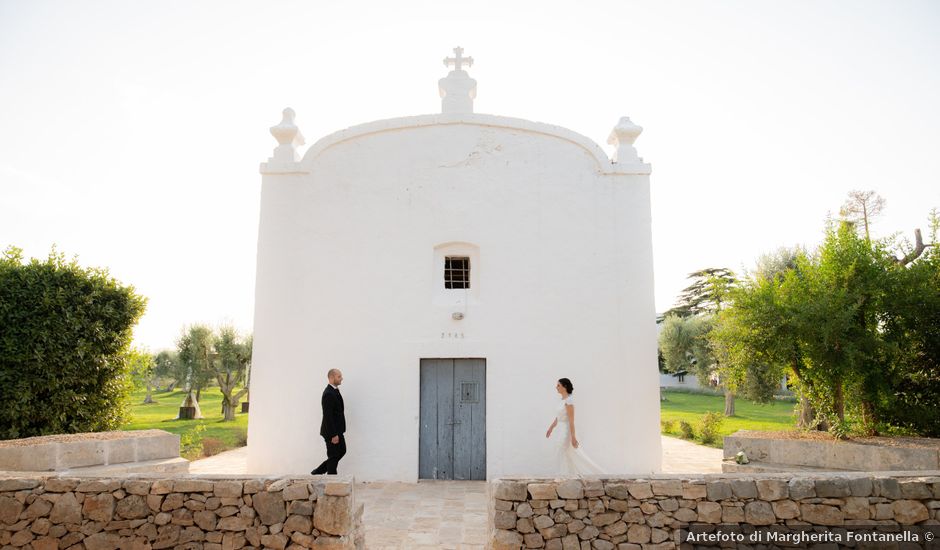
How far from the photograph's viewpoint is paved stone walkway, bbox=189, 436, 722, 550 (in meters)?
5.99

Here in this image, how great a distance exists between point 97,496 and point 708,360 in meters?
21.6

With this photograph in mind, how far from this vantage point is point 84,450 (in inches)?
291

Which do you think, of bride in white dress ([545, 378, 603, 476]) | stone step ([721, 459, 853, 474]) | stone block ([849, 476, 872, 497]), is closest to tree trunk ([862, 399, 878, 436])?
stone step ([721, 459, 853, 474])

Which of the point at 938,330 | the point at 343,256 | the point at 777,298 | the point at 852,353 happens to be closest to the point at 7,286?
the point at 343,256

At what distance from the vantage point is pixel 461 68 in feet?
34.6

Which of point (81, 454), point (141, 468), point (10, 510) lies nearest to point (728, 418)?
point (141, 468)

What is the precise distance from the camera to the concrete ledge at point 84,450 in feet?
23.2

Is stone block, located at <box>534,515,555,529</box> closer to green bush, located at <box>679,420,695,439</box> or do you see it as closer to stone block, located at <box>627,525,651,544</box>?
stone block, located at <box>627,525,651,544</box>

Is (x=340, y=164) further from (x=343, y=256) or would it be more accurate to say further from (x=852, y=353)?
(x=852, y=353)

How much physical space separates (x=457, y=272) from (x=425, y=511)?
13.1 feet

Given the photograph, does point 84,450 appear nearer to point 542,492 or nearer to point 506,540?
point 506,540

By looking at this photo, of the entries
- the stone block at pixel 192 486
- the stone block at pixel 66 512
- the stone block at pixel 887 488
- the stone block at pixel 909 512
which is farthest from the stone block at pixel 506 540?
the stone block at pixel 66 512

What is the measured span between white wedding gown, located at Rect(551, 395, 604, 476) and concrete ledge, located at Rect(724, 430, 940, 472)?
210cm

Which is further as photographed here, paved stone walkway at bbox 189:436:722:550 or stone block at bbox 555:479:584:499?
paved stone walkway at bbox 189:436:722:550
